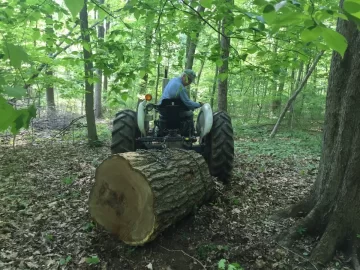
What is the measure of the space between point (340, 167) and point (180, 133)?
2.78 m

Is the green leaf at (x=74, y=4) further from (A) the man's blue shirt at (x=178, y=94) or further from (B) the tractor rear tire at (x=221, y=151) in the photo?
(B) the tractor rear tire at (x=221, y=151)

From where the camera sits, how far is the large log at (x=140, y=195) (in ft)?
9.43

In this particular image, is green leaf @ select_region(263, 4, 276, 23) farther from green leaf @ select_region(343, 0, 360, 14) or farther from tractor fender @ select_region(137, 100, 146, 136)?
tractor fender @ select_region(137, 100, 146, 136)

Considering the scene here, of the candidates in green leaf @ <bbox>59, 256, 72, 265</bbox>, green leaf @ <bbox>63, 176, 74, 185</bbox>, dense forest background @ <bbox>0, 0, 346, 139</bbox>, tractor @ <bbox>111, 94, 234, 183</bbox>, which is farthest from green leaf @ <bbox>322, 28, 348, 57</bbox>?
green leaf @ <bbox>63, 176, 74, 185</bbox>

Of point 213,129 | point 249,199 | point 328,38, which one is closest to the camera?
point 328,38

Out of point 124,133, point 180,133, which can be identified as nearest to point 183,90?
point 180,133

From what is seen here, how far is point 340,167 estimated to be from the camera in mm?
2906

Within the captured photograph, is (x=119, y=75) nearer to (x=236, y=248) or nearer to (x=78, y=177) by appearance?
(x=236, y=248)

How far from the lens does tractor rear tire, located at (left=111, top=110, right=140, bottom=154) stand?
5.05 metres

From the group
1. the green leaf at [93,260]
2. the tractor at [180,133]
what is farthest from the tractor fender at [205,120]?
the green leaf at [93,260]

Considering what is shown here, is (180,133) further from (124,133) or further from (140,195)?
(140,195)

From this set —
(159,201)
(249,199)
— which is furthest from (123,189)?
(249,199)

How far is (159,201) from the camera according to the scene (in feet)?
9.46

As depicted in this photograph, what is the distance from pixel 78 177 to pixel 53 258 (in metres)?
2.39
